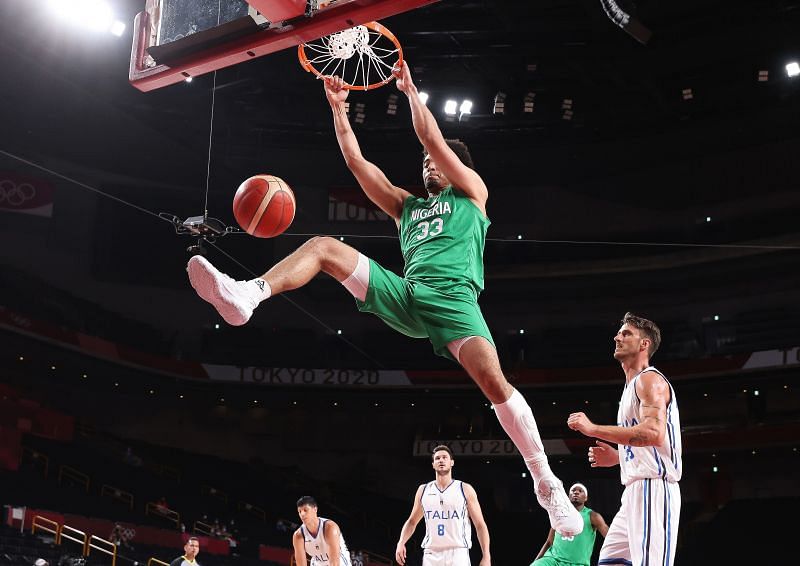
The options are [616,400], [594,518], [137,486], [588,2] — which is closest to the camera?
[594,518]

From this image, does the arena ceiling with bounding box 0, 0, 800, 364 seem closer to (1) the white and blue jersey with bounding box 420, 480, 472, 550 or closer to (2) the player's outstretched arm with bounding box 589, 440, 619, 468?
(1) the white and blue jersey with bounding box 420, 480, 472, 550

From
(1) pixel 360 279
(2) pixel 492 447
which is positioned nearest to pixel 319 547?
(1) pixel 360 279

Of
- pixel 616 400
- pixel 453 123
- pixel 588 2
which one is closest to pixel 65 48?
pixel 453 123

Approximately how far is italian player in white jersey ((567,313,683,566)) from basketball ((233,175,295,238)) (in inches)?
93.9

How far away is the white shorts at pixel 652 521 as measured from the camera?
17.2 feet

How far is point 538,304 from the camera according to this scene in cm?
2728

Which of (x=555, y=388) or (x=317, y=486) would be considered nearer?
(x=555, y=388)

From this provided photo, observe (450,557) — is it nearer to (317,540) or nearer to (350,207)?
(317,540)

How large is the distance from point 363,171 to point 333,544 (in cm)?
475

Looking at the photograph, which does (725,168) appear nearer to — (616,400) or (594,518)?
(616,400)

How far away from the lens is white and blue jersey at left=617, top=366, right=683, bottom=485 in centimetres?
538

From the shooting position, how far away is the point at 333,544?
895 cm

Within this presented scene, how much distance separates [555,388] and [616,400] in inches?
66.0

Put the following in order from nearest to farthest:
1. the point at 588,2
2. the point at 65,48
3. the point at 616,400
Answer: the point at 588,2, the point at 65,48, the point at 616,400
